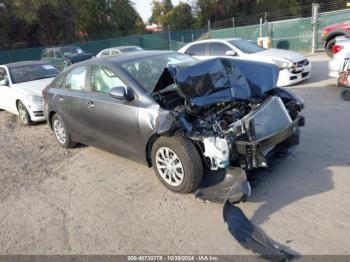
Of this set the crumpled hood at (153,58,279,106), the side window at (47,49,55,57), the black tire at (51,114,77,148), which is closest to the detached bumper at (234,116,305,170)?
the crumpled hood at (153,58,279,106)

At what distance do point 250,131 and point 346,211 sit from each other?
128 cm

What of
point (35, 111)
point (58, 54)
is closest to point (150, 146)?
point (35, 111)

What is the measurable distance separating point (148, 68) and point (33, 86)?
4947 mm

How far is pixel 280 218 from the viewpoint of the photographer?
3.41 metres

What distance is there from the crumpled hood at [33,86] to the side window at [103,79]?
363 centimetres

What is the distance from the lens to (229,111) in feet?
13.2

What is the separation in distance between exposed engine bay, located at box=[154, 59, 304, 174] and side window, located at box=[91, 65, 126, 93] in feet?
2.45

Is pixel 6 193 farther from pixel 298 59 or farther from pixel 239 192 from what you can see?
pixel 298 59

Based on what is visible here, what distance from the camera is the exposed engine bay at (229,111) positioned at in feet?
11.9

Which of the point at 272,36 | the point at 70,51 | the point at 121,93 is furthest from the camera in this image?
the point at 70,51

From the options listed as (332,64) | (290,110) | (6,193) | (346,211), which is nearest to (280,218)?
(346,211)

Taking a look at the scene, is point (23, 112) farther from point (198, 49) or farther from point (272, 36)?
point (272, 36)

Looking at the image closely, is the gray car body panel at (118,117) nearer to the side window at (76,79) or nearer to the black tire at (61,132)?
the side window at (76,79)

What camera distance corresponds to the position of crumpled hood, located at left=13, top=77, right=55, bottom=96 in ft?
26.6
